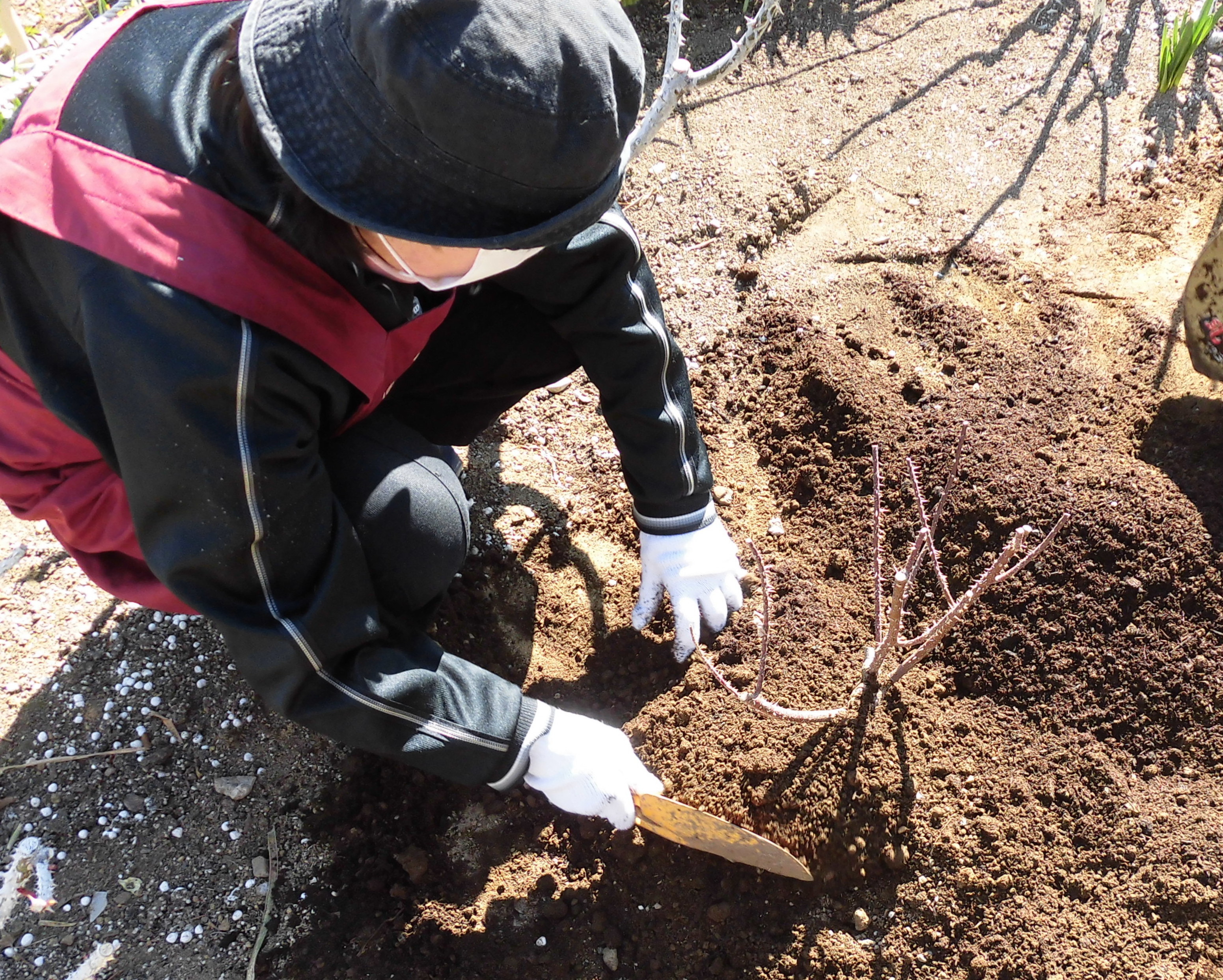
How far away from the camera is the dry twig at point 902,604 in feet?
4.33

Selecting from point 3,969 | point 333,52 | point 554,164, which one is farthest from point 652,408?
point 3,969

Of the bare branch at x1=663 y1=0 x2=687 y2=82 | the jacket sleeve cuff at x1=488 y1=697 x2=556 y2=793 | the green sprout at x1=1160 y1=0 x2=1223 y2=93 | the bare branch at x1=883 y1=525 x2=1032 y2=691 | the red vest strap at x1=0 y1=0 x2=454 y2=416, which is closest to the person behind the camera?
the red vest strap at x1=0 y1=0 x2=454 y2=416

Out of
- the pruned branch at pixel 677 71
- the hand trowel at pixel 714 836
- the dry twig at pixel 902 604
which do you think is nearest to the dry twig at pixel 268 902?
the hand trowel at pixel 714 836

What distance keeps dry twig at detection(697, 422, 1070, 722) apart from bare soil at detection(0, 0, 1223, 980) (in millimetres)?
36

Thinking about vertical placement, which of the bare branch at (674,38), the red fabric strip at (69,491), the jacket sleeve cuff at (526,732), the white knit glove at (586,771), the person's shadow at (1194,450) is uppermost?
the bare branch at (674,38)

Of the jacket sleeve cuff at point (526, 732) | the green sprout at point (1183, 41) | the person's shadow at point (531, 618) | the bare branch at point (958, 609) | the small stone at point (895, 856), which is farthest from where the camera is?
the green sprout at point (1183, 41)

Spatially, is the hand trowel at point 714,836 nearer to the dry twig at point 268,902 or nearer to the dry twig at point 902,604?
the dry twig at point 902,604

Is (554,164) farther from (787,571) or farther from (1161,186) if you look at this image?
(1161,186)

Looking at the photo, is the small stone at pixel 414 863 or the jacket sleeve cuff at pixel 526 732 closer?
the jacket sleeve cuff at pixel 526 732

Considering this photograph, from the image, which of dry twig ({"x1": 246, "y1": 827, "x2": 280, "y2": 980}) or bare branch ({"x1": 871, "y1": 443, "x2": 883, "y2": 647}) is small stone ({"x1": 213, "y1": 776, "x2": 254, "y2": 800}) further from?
bare branch ({"x1": 871, "y1": 443, "x2": 883, "y2": 647})

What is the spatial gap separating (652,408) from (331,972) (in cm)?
109

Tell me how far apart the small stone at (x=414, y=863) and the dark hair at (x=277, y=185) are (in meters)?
1.02

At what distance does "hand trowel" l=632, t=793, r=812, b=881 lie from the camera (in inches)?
56.0

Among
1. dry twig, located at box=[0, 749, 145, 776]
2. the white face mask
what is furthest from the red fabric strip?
the white face mask
